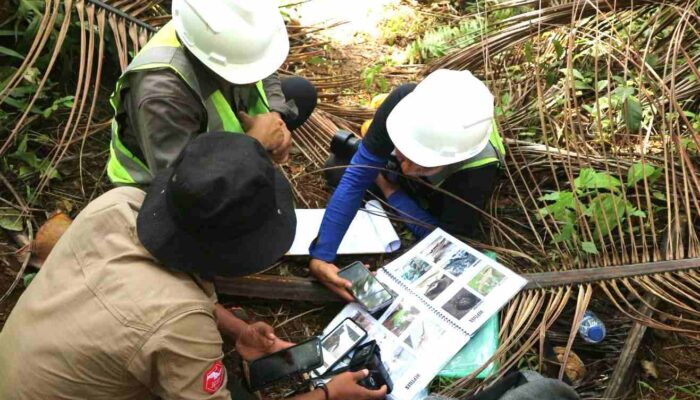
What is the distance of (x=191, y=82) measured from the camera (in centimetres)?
155

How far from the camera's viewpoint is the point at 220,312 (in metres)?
1.81

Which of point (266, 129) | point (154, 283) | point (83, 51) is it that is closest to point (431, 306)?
point (266, 129)

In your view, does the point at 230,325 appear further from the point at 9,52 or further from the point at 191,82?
the point at 9,52

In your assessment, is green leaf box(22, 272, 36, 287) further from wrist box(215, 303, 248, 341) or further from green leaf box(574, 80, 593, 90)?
green leaf box(574, 80, 593, 90)

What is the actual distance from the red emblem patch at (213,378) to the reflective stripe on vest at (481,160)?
999mm

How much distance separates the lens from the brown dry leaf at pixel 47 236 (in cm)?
196

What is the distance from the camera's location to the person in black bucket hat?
44.6 inches

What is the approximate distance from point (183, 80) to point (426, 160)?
0.78 metres

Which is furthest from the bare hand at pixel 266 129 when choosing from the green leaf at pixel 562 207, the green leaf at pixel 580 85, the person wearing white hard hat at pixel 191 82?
the green leaf at pixel 580 85

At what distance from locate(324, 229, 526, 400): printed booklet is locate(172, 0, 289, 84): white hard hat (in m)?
0.86

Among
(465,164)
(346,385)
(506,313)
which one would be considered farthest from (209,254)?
(506,313)

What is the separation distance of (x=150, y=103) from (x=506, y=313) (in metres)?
1.29

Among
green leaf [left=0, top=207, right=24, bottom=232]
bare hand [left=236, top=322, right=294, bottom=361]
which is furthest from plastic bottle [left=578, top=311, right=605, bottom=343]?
green leaf [left=0, top=207, right=24, bottom=232]

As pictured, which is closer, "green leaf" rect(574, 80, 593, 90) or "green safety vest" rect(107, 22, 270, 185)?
"green safety vest" rect(107, 22, 270, 185)
